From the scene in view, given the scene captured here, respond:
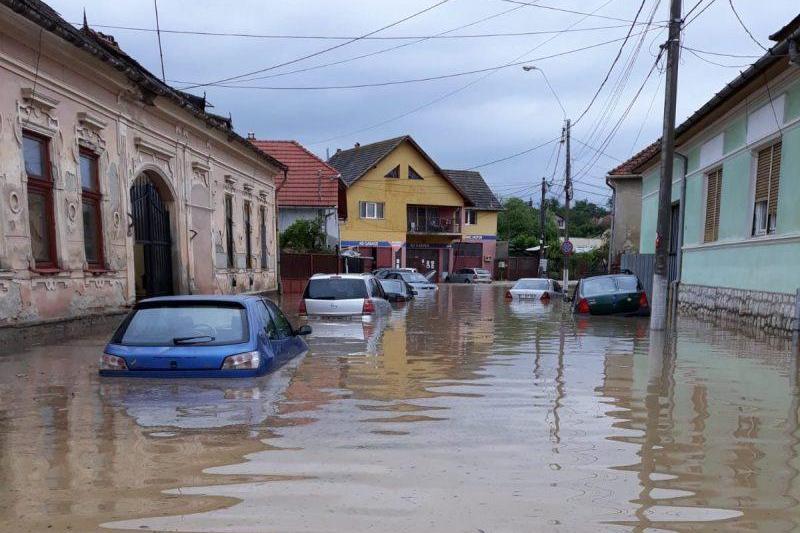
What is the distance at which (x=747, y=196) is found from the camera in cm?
1404

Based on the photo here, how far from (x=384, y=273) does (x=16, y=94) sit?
22.9 meters

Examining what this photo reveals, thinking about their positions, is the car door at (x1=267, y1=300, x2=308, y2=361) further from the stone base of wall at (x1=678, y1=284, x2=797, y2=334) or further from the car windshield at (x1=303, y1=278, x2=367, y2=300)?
the stone base of wall at (x1=678, y1=284, x2=797, y2=334)

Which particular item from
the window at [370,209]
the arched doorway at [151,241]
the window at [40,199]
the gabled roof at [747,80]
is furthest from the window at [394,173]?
the window at [40,199]

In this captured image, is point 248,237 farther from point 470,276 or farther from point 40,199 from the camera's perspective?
point 470,276

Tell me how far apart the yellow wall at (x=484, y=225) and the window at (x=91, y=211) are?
42911 millimetres

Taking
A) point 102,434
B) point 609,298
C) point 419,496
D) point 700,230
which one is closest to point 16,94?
point 102,434

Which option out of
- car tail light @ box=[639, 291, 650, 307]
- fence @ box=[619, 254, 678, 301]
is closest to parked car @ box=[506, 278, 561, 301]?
fence @ box=[619, 254, 678, 301]

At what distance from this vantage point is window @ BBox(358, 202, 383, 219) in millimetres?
47469

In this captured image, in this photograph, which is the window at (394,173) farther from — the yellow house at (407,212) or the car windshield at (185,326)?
the car windshield at (185,326)

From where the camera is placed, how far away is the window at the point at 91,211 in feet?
37.7

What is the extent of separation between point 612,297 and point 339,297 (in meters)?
6.67

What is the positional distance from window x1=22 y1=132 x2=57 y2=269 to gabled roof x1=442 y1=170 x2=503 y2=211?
42.8 metres

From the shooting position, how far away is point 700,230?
17.4 meters

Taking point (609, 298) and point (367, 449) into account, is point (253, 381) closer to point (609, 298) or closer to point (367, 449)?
point (367, 449)
